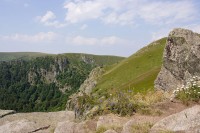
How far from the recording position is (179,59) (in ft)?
74.1

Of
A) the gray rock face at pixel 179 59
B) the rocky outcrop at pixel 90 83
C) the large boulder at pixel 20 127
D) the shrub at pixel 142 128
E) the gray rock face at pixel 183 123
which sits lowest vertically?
the rocky outcrop at pixel 90 83

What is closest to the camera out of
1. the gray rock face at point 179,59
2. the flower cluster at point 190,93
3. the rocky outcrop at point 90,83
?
the flower cluster at point 190,93

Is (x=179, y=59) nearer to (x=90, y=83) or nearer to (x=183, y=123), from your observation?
(x=183, y=123)

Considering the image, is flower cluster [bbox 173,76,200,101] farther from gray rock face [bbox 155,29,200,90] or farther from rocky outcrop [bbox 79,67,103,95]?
rocky outcrop [bbox 79,67,103,95]

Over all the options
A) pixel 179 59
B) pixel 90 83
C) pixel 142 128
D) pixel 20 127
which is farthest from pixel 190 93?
pixel 90 83

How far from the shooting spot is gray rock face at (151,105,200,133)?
921 centimetres

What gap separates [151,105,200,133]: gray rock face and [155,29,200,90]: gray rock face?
10.2 meters

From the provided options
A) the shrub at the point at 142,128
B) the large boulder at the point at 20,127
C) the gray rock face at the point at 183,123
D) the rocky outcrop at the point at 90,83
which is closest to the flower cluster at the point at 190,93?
the gray rock face at the point at 183,123

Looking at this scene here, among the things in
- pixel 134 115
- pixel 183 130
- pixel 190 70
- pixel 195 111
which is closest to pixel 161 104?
pixel 134 115

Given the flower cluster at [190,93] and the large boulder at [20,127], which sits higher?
the flower cluster at [190,93]

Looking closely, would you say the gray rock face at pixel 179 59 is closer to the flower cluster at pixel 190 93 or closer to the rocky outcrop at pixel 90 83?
the flower cluster at pixel 190 93

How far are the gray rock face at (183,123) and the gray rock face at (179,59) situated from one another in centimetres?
1018

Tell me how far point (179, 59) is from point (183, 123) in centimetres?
1340

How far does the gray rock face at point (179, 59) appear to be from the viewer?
2084 centimetres
